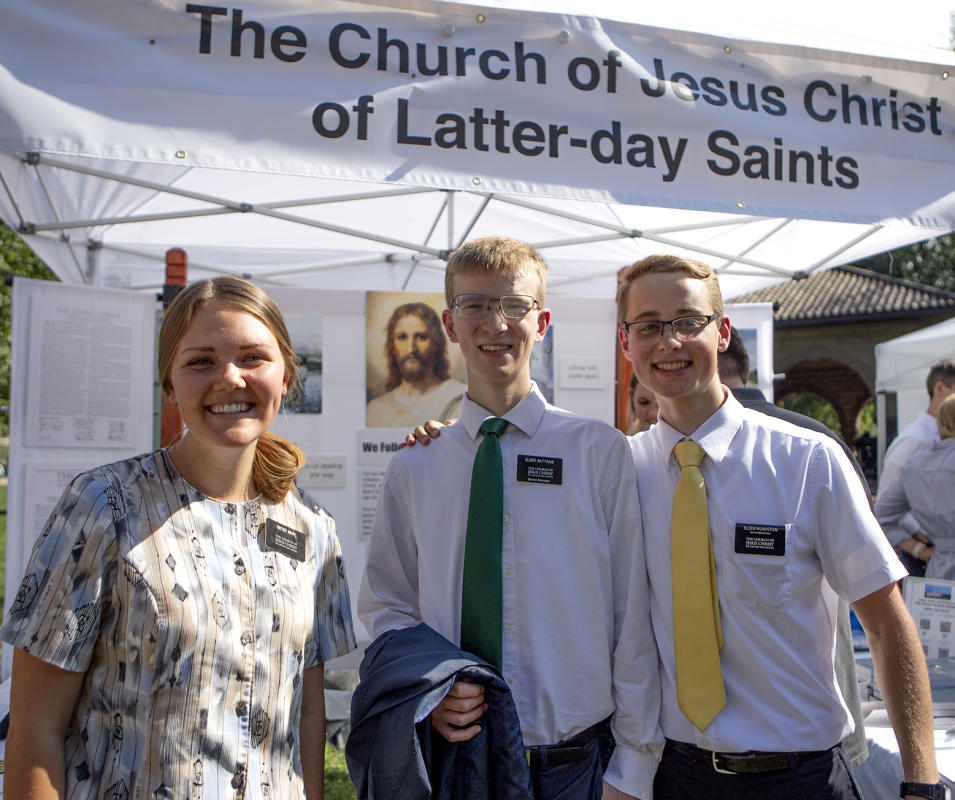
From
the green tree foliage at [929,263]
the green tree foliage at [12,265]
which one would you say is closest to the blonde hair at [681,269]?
the green tree foliage at [12,265]

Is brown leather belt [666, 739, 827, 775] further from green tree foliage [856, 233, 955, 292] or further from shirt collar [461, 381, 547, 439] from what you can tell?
green tree foliage [856, 233, 955, 292]

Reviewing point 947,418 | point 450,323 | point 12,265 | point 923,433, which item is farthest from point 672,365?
point 12,265

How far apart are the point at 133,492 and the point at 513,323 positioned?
921 mm

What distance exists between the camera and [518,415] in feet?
6.20

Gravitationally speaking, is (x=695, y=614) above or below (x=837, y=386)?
below

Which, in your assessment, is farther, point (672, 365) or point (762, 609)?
point (672, 365)

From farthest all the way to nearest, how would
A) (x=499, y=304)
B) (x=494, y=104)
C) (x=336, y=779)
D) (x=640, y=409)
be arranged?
(x=336, y=779)
(x=640, y=409)
(x=494, y=104)
(x=499, y=304)

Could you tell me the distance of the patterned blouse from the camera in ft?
4.59

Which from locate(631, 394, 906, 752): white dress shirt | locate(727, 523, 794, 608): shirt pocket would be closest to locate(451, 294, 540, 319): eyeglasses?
locate(631, 394, 906, 752): white dress shirt

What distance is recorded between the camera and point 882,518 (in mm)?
4641

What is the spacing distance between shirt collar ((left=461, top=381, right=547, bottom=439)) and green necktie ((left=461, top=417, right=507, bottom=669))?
0.09m

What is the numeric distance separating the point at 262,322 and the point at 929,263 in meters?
36.8

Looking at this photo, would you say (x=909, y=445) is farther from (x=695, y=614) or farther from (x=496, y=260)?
(x=496, y=260)

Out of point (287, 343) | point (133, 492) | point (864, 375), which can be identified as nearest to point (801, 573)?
point (287, 343)
